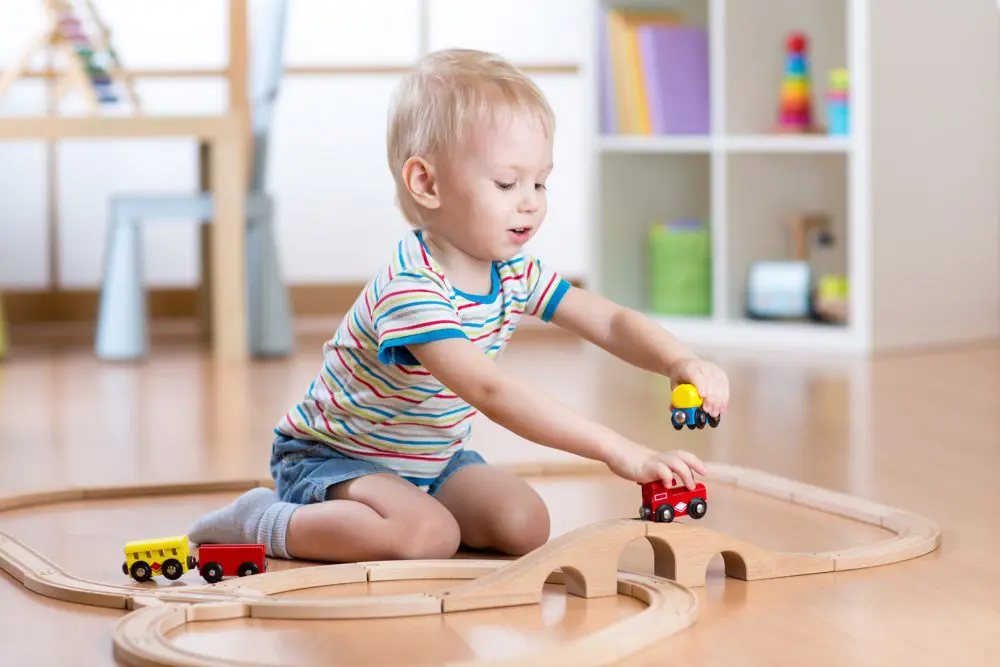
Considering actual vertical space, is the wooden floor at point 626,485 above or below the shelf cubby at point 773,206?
below

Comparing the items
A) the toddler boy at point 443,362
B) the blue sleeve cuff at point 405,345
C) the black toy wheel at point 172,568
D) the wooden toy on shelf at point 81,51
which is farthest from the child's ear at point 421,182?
the wooden toy on shelf at point 81,51

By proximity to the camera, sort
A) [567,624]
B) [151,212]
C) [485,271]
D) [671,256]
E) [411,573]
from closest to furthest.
Answer: [567,624], [411,573], [485,271], [151,212], [671,256]

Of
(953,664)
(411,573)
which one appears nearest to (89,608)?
(411,573)

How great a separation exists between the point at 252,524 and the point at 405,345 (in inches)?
8.8

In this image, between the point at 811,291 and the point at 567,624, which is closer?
the point at 567,624

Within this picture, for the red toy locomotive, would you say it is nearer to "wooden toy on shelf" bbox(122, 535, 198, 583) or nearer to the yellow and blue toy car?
the yellow and blue toy car

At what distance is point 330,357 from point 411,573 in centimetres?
23

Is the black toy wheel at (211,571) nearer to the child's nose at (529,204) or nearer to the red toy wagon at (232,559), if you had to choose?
the red toy wagon at (232,559)

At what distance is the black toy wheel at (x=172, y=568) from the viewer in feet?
3.68

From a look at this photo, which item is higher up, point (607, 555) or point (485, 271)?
point (485, 271)

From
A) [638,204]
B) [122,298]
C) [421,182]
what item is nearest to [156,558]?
[421,182]

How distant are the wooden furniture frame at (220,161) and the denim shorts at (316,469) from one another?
Result: 159cm

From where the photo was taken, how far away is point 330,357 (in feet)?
4.18

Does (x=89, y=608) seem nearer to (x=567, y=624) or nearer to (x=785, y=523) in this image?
(x=567, y=624)
